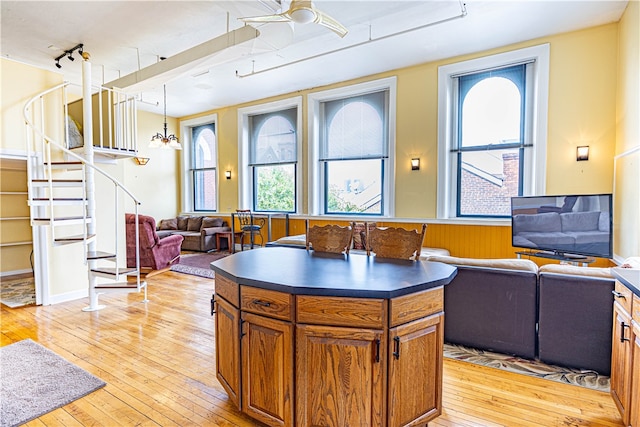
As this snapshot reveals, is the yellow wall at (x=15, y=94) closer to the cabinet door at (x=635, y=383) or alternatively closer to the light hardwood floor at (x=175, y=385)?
the light hardwood floor at (x=175, y=385)

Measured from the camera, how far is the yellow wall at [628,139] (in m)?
3.48

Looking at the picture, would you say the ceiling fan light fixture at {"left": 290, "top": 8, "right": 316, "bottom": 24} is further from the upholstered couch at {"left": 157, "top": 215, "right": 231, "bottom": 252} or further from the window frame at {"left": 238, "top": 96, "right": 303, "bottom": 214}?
the upholstered couch at {"left": 157, "top": 215, "right": 231, "bottom": 252}

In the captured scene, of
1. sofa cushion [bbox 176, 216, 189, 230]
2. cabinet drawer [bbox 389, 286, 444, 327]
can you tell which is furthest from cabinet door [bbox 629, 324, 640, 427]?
sofa cushion [bbox 176, 216, 189, 230]

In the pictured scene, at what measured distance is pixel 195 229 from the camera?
8852mm

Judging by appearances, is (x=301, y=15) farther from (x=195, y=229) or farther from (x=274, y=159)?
(x=195, y=229)

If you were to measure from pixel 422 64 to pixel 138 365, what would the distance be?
232 inches

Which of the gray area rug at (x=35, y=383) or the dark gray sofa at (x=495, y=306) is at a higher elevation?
the dark gray sofa at (x=495, y=306)

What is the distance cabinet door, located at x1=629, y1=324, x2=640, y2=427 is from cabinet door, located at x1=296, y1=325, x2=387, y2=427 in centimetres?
130

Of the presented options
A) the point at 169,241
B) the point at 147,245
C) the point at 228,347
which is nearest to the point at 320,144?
the point at 169,241

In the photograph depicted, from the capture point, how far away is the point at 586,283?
2527 mm

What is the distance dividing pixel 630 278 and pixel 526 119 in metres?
3.98

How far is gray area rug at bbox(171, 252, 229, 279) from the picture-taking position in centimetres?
608

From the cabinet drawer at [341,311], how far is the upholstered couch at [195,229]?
6988mm

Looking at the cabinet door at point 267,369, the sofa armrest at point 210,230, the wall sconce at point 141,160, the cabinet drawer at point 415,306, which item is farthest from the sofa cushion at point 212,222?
the cabinet drawer at point 415,306
